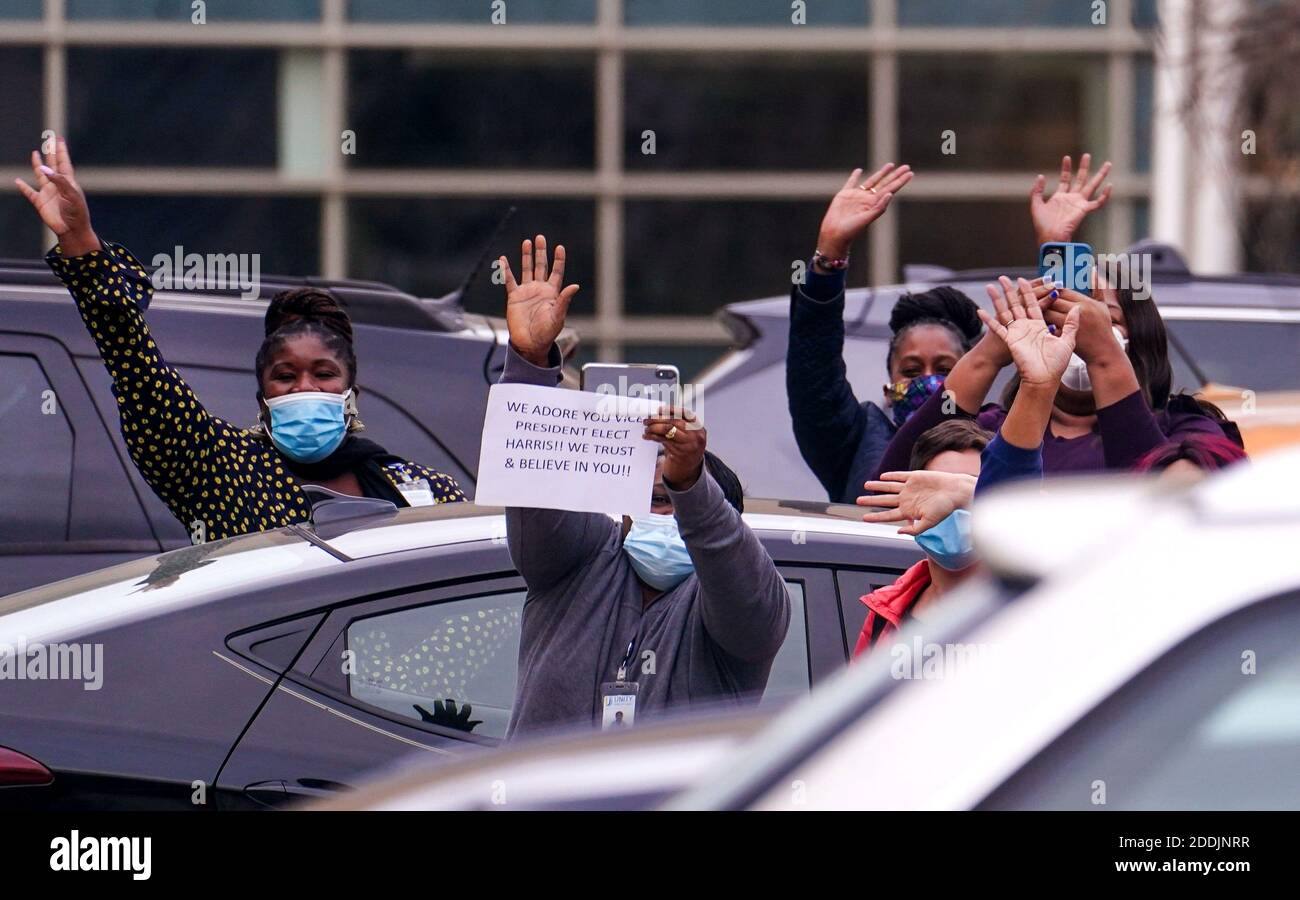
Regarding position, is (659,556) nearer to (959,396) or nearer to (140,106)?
(959,396)

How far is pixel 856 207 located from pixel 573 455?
61.8 inches

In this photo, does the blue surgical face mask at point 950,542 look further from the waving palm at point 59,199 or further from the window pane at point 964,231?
the window pane at point 964,231

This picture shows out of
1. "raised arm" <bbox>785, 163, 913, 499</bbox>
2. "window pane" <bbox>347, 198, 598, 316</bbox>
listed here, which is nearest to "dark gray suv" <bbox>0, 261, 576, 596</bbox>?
"raised arm" <bbox>785, 163, 913, 499</bbox>

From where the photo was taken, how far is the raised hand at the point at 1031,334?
326cm

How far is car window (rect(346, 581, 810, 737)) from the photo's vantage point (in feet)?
11.0

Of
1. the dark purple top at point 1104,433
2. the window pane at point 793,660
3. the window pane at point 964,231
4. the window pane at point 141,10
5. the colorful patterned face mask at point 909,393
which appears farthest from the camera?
the window pane at point 964,231

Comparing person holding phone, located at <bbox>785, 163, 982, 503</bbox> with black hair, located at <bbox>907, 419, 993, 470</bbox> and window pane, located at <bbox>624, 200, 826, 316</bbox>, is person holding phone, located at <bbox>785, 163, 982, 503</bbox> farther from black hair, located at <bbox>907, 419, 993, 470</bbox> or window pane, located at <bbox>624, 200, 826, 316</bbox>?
window pane, located at <bbox>624, 200, 826, 316</bbox>

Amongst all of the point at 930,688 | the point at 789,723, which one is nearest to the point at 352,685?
the point at 789,723

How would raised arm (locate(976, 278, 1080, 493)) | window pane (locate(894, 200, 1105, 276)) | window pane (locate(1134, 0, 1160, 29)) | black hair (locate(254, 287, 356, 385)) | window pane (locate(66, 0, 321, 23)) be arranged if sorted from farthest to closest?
1. window pane (locate(894, 200, 1105, 276))
2. window pane (locate(66, 0, 321, 23))
3. window pane (locate(1134, 0, 1160, 29))
4. black hair (locate(254, 287, 356, 385))
5. raised arm (locate(976, 278, 1080, 493))

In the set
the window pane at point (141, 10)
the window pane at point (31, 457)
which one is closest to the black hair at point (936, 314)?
the window pane at point (31, 457)

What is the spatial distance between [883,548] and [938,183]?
28.1 ft

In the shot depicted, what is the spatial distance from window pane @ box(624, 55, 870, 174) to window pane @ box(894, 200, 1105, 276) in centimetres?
53

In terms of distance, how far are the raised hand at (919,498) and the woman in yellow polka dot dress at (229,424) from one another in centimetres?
135
